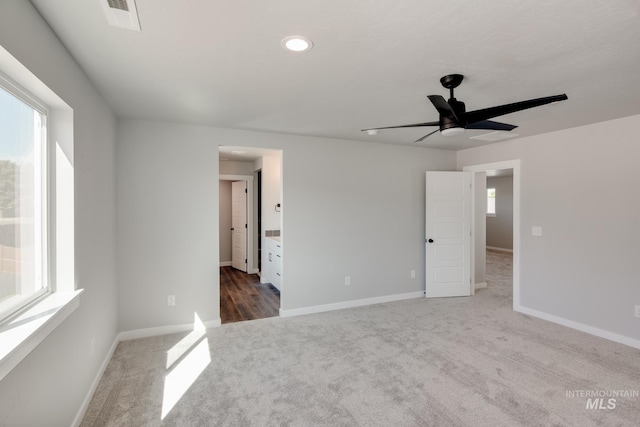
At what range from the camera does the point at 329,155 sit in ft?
14.6

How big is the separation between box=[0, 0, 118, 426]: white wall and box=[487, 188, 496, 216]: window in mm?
10408

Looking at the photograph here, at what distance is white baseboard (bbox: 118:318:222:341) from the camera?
3.46 m

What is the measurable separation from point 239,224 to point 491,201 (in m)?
8.17

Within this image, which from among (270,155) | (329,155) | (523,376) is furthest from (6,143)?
(270,155)

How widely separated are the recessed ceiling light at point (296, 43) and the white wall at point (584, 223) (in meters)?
3.64

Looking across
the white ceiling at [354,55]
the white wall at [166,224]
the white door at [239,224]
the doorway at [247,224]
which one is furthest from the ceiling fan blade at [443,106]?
the white door at [239,224]

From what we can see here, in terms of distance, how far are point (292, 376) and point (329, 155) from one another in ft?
9.33

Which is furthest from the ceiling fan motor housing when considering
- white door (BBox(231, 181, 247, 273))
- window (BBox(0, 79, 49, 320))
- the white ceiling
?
white door (BBox(231, 181, 247, 273))

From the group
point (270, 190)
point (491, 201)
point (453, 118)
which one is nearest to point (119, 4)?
point (453, 118)

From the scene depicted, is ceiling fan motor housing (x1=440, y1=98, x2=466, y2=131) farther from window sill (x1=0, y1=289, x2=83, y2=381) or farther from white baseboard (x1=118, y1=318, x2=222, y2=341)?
white baseboard (x1=118, y1=318, x2=222, y2=341)

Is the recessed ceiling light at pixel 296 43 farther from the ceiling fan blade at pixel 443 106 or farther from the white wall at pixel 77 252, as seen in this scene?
the white wall at pixel 77 252

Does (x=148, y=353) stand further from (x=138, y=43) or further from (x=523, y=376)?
(x=523, y=376)

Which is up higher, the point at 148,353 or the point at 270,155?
the point at 270,155

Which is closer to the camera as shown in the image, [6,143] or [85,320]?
[6,143]
